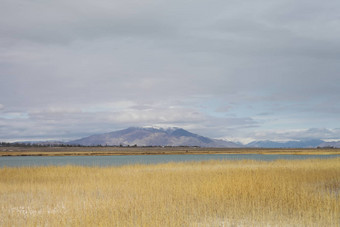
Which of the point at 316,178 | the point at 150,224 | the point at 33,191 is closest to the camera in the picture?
the point at 150,224

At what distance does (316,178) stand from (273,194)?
25.3ft

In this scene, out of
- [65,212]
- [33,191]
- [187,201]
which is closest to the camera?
[65,212]

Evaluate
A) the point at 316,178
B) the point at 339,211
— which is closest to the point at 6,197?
the point at 339,211

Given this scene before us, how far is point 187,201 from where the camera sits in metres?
12.5

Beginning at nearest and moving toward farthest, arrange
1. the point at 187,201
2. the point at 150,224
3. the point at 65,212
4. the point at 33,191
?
the point at 150,224, the point at 65,212, the point at 187,201, the point at 33,191

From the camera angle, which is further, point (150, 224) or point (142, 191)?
point (142, 191)

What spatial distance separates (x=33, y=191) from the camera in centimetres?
1616

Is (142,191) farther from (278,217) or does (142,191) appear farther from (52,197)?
(278,217)

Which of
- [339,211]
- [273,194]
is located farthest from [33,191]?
[339,211]

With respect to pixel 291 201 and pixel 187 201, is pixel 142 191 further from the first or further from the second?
pixel 291 201

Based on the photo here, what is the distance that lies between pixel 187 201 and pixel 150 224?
3.62 meters

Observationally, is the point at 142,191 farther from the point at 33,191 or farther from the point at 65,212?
the point at 33,191

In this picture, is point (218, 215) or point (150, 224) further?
point (218, 215)

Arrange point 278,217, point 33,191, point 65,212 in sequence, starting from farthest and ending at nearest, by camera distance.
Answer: point 33,191
point 65,212
point 278,217
